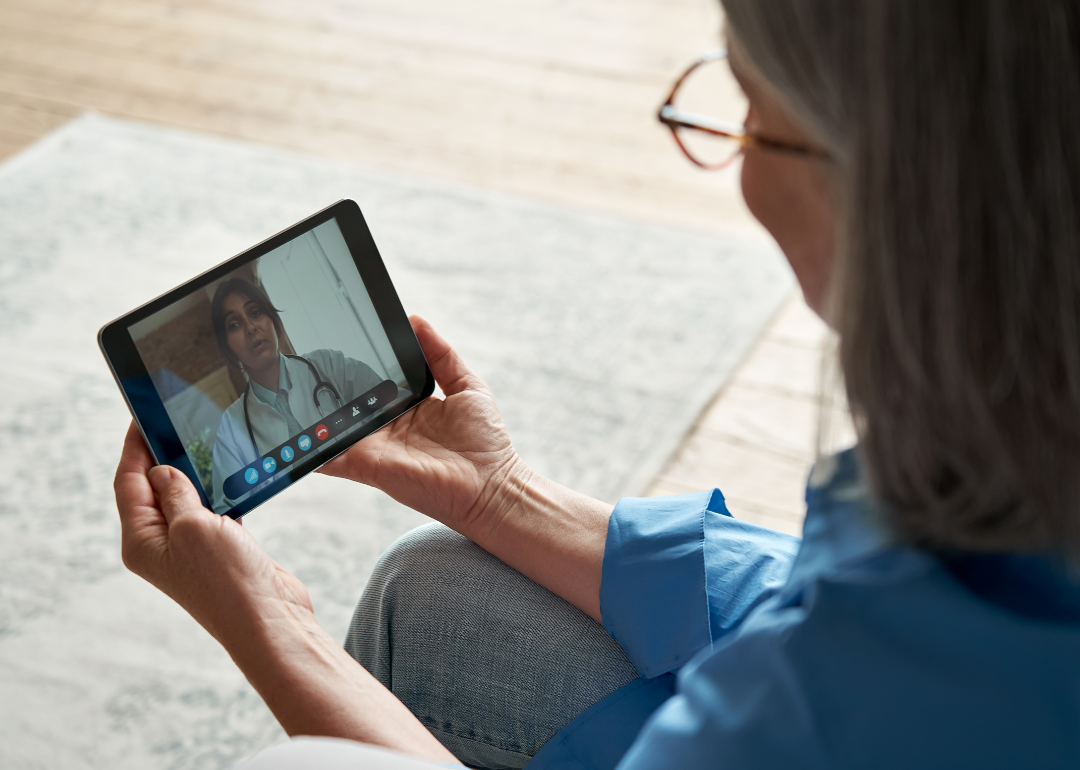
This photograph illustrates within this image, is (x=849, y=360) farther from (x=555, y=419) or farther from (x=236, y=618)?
(x=555, y=419)

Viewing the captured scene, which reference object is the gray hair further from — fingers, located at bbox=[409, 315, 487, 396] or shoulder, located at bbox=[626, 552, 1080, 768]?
fingers, located at bbox=[409, 315, 487, 396]

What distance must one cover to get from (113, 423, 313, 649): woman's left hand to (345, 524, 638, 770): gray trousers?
0.26 ft

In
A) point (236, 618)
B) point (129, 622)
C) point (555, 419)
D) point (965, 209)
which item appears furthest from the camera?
point (555, 419)

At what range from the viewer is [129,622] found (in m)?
1.32

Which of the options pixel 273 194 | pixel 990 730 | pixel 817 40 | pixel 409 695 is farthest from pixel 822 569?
pixel 273 194

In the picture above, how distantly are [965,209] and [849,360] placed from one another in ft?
0.29

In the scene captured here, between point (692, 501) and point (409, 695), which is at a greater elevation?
point (692, 501)

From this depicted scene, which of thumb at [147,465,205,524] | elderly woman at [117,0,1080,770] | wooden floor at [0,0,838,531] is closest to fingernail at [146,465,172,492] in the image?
thumb at [147,465,205,524]

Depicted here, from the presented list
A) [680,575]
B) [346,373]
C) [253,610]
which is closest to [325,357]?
[346,373]

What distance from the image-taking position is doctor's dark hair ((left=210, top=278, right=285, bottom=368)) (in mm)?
832

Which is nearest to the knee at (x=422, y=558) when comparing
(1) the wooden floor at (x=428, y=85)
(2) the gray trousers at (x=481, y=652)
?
(2) the gray trousers at (x=481, y=652)

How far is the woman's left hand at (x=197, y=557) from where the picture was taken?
73 cm

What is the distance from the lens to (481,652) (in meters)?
0.75

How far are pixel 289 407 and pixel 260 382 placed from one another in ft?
0.11
